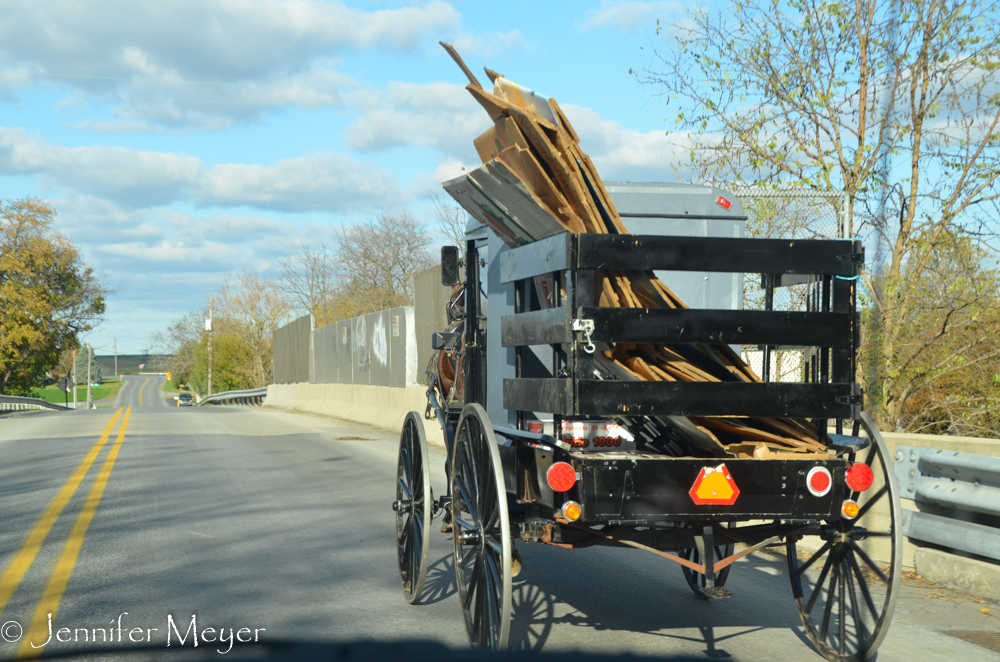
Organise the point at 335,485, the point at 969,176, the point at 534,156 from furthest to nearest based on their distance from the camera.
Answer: the point at 335,485, the point at 969,176, the point at 534,156

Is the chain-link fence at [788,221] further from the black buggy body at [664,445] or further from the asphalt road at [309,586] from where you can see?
the black buggy body at [664,445]

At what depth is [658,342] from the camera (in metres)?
4.23

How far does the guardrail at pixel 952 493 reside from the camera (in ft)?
18.9

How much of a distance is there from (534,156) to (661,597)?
326 centimetres

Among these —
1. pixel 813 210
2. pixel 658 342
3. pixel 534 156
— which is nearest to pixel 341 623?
pixel 658 342

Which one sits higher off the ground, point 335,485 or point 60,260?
point 60,260

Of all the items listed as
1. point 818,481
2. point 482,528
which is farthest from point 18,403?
point 818,481

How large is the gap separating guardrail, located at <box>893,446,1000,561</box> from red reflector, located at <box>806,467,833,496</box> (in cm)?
209

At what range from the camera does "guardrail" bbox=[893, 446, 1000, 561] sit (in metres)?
5.75

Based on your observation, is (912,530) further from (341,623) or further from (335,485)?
(335,485)

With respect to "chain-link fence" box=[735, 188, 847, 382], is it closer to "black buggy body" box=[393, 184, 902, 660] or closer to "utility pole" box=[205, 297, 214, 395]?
"black buggy body" box=[393, 184, 902, 660]

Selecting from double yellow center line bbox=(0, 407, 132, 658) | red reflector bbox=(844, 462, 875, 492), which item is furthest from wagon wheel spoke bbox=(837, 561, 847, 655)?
double yellow center line bbox=(0, 407, 132, 658)

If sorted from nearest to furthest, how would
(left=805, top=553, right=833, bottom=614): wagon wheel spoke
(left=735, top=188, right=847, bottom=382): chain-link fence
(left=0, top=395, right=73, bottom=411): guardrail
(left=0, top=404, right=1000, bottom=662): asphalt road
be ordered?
(left=805, top=553, right=833, bottom=614): wagon wheel spoke
(left=0, top=404, right=1000, bottom=662): asphalt road
(left=735, top=188, right=847, bottom=382): chain-link fence
(left=0, top=395, right=73, bottom=411): guardrail

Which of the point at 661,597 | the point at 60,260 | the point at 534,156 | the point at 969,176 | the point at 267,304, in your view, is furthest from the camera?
the point at 267,304
